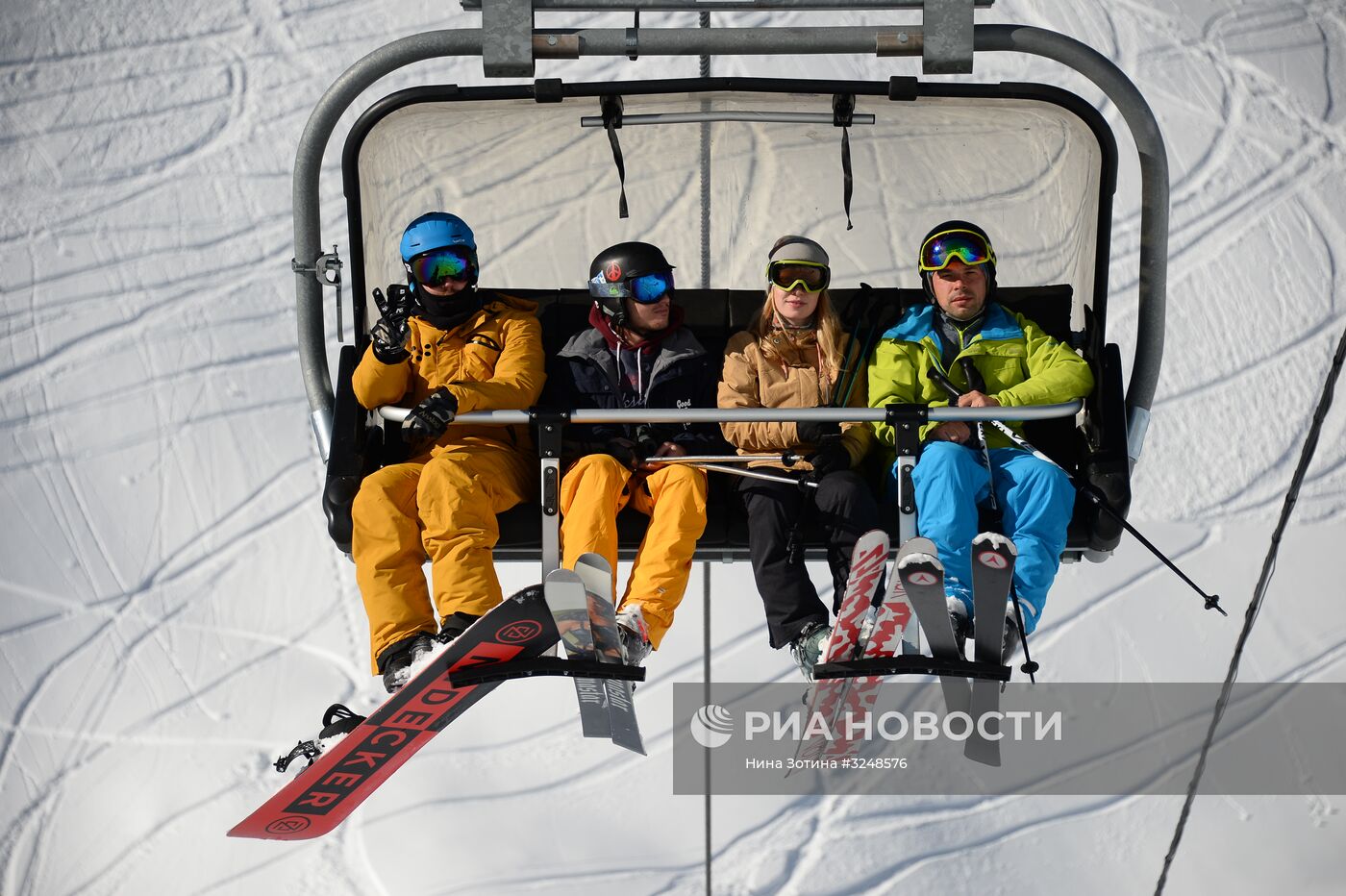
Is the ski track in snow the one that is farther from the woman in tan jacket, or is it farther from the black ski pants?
the black ski pants

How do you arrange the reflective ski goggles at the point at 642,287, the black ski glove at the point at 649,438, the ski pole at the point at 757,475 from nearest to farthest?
the ski pole at the point at 757,475 < the black ski glove at the point at 649,438 < the reflective ski goggles at the point at 642,287

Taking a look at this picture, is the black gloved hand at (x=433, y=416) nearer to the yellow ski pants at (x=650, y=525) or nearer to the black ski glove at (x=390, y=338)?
the black ski glove at (x=390, y=338)

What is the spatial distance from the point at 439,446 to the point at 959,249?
1.54 metres

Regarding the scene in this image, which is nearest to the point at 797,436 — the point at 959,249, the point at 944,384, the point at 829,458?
the point at 829,458

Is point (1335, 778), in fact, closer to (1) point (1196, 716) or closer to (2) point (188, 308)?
(1) point (1196, 716)

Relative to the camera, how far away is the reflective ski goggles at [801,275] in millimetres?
4957

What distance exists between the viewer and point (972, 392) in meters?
4.80

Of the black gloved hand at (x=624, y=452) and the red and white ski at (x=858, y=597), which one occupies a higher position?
the black gloved hand at (x=624, y=452)

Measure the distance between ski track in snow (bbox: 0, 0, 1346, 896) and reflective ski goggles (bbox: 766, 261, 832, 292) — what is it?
625 cm

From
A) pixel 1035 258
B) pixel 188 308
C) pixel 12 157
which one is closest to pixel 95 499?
pixel 188 308

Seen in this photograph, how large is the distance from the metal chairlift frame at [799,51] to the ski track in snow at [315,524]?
6.12 meters

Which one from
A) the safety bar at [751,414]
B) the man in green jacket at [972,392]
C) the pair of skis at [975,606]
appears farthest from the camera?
the man in green jacket at [972,392]

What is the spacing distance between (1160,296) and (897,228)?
905 mm

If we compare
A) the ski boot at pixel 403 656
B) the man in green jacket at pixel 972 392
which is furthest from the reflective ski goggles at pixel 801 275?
the ski boot at pixel 403 656
